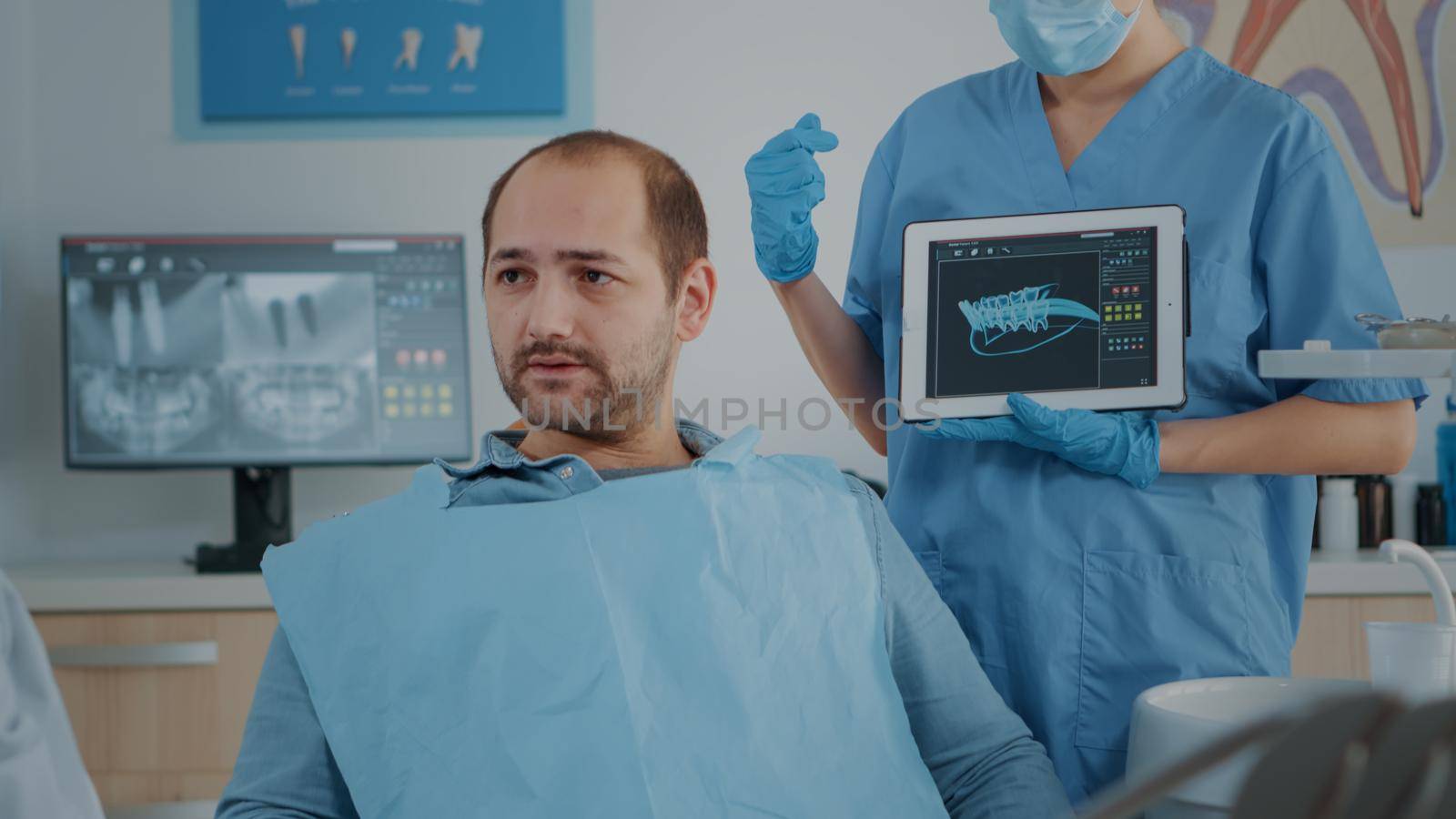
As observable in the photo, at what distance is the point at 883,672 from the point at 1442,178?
2125mm

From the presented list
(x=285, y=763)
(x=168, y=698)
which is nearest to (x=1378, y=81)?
(x=285, y=763)

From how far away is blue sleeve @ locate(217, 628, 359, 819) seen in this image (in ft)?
3.00

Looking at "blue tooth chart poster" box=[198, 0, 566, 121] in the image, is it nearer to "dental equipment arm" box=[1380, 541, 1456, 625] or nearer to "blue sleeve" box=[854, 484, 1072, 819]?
"blue sleeve" box=[854, 484, 1072, 819]

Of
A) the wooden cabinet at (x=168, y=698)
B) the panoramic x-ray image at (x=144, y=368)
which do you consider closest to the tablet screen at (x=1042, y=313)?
the wooden cabinet at (x=168, y=698)

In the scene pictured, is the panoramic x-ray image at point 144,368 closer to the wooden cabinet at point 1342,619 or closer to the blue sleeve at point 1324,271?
the blue sleeve at point 1324,271

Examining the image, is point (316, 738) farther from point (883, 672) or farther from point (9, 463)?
point (9, 463)

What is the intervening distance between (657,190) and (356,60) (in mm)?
1650

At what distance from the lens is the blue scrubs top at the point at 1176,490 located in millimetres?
1161

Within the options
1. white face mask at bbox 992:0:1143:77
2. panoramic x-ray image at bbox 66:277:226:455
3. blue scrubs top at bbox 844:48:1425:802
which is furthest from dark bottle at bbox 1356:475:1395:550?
panoramic x-ray image at bbox 66:277:226:455

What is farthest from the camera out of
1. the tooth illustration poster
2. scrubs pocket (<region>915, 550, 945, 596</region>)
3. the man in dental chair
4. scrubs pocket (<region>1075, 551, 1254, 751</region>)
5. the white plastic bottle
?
the tooth illustration poster

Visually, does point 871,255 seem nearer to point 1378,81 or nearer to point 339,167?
point 339,167

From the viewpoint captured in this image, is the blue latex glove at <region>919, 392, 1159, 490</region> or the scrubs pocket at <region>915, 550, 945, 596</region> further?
the scrubs pocket at <region>915, 550, 945, 596</region>

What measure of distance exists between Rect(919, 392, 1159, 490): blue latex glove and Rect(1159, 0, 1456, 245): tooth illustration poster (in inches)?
64.2

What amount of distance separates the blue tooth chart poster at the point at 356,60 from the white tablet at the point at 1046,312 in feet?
4.97
